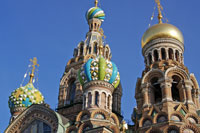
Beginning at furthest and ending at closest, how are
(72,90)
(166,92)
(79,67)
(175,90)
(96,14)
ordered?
1. (96,14)
2. (79,67)
3. (72,90)
4. (175,90)
5. (166,92)

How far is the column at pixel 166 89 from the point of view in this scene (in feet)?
56.9

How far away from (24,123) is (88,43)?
306 inches

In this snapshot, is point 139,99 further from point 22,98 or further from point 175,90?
point 22,98

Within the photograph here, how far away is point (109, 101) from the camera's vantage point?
1798cm

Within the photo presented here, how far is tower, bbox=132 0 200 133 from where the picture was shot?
16406 mm

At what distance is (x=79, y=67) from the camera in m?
23.0

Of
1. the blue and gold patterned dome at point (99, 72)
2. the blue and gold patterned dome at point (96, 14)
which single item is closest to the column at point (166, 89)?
the blue and gold patterned dome at point (99, 72)

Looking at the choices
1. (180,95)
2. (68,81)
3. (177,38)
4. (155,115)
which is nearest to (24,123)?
(68,81)

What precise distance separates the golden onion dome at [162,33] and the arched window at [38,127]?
674cm

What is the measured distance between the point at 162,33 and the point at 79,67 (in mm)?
5841

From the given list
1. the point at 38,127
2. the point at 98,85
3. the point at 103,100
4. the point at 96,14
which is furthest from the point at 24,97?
the point at 96,14

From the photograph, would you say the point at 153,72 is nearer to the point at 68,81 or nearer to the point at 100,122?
the point at 100,122

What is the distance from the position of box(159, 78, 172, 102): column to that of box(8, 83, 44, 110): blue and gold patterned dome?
755 cm

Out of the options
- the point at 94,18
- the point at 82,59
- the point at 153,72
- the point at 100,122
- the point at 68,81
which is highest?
the point at 94,18
